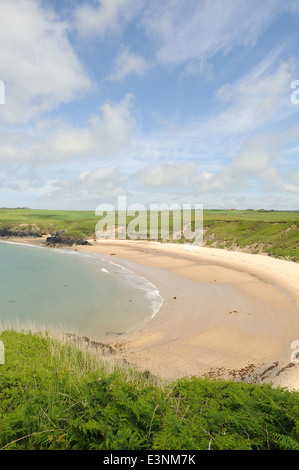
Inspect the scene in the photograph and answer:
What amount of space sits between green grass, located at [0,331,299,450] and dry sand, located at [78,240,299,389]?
534 cm

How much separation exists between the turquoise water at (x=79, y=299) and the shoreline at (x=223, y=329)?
1.88 metres

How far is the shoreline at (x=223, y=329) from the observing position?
11859 mm

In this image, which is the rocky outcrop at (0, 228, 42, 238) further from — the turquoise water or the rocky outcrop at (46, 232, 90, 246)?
the turquoise water

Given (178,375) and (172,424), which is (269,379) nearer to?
(178,375)

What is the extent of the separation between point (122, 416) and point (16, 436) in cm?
206

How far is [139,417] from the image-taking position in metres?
4.66

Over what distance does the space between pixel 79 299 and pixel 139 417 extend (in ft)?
66.7

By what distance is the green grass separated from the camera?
4152mm
